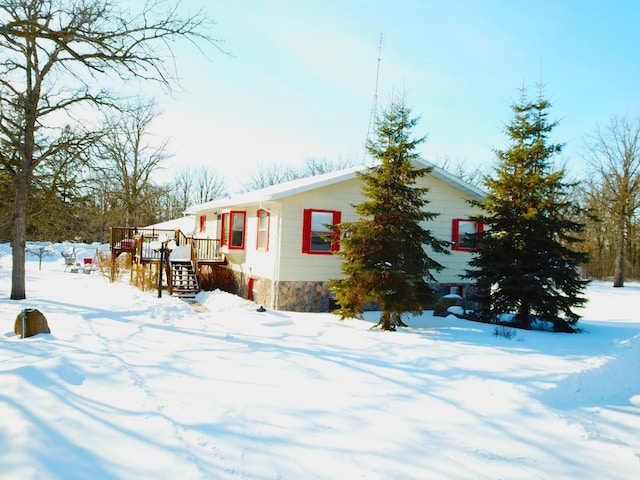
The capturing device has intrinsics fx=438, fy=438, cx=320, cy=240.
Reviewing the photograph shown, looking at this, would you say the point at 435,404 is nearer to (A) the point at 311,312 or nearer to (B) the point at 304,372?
(B) the point at 304,372

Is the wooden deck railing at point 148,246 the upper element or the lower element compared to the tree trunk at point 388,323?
upper

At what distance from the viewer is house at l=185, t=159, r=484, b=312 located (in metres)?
13.0

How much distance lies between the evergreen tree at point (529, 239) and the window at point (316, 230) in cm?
424

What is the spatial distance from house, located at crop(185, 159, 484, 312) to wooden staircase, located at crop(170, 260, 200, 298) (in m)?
1.87

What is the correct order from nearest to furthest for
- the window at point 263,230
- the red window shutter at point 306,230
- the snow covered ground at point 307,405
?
the snow covered ground at point 307,405 → the red window shutter at point 306,230 → the window at point 263,230

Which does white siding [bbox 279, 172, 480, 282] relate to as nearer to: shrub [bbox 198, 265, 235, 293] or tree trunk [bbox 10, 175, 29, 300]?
shrub [bbox 198, 265, 235, 293]

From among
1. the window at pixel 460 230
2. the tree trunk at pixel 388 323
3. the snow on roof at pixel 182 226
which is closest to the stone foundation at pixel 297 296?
the tree trunk at pixel 388 323

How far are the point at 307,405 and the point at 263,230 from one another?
9.77 m

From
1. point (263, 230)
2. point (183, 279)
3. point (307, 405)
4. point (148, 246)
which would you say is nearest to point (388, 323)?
point (307, 405)

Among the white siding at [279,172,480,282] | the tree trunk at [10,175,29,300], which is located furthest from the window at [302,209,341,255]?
the tree trunk at [10,175,29,300]

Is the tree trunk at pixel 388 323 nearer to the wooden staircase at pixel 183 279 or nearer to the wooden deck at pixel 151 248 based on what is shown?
the wooden staircase at pixel 183 279

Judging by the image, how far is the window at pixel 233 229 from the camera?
1649 cm

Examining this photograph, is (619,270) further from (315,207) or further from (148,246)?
(148,246)

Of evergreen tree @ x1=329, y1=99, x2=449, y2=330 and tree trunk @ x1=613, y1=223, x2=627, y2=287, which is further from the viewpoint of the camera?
Answer: tree trunk @ x1=613, y1=223, x2=627, y2=287
